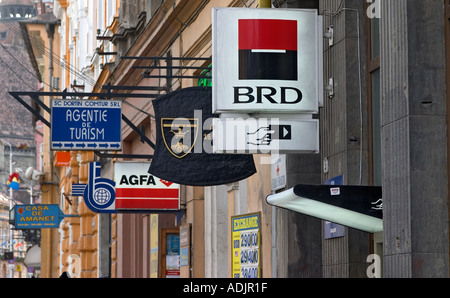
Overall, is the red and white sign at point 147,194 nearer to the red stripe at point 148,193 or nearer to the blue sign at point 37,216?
the red stripe at point 148,193

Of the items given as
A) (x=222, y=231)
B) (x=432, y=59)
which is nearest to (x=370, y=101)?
(x=432, y=59)

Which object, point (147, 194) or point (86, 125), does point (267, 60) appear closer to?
point (86, 125)

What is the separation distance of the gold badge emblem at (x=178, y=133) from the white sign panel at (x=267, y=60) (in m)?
4.71

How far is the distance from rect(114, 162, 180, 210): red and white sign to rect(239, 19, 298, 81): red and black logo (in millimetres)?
10271

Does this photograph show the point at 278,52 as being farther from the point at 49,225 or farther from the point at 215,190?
the point at 49,225

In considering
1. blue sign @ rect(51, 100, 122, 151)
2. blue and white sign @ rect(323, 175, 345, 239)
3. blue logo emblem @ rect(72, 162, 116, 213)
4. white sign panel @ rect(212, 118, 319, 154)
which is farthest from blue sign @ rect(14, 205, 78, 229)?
white sign panel @ rect(212, 118, 319, 154)

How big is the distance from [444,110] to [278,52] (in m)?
2.46

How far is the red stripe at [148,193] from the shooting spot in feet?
70.0

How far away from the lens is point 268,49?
→ 36.2 feet

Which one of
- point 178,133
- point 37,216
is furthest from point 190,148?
point 37,216

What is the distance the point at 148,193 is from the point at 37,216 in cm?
1915

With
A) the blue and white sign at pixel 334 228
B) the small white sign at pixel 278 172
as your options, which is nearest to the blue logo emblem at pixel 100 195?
the small white sign at pixel 278 172

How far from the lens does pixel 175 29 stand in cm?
2186

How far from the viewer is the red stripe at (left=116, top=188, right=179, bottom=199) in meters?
21.3
